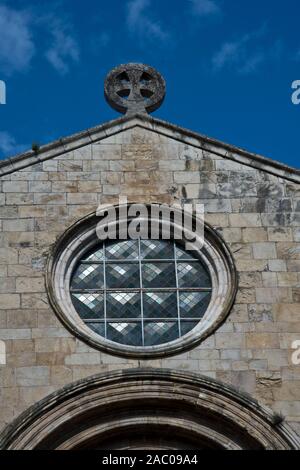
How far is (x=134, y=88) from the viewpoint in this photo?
2061cm

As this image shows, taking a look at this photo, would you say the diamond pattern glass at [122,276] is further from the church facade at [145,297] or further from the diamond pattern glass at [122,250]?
the diamond pattern glass at [122,250]

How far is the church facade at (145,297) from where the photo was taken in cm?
1733

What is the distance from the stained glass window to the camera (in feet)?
60.4

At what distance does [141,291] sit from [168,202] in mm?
1472

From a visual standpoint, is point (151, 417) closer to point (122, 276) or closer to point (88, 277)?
point (122, 276)

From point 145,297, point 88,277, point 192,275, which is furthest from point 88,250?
point 192,275

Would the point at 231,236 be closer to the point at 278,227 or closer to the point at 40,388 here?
the point at 278,227

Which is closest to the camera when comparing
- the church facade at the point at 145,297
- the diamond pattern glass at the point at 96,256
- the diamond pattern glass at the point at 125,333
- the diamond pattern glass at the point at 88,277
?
the church facade at the point at 145,297

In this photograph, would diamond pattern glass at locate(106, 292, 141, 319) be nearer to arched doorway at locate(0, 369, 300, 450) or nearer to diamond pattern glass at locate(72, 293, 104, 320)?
diamond pattern glass at locate(72, 293, 104, 320)

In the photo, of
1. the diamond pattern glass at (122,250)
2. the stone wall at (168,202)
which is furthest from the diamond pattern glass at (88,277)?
the stone wall at (168,202)

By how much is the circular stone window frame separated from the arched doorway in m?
0.51

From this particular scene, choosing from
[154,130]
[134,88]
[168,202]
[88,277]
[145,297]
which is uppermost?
[134,88]

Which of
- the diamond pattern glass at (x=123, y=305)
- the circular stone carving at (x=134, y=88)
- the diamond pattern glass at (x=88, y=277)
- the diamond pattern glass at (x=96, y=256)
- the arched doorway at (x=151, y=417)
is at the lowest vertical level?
the arched doorway at (x=151, y=417)

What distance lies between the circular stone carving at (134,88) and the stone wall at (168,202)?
565 millimetres
